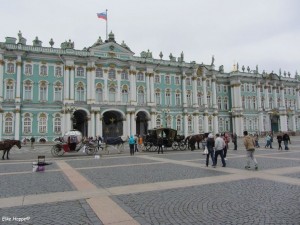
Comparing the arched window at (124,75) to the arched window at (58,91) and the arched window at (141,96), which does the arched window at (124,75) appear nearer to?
the arched window at (141,96)

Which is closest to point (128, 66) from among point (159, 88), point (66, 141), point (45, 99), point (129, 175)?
point (159, 88)

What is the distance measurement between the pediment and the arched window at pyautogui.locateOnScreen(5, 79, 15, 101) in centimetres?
1472

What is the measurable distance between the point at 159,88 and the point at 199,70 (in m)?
11.2

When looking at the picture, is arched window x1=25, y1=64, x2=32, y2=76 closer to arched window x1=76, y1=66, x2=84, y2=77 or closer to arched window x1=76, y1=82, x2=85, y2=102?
arched window x1=76, y1=66, x2=84, y2=77

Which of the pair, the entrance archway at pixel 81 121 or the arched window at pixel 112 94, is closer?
the entrance archway at pixel 81 121

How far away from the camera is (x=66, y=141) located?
23281 millimetres

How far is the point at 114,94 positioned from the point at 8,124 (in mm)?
18747

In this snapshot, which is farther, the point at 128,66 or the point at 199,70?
the point at 199,70

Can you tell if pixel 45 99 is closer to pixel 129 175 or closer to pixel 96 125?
pixel 96 125

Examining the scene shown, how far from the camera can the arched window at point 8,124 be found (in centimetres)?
4347

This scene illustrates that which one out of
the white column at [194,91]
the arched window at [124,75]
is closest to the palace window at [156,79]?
the arched window at [124,75]

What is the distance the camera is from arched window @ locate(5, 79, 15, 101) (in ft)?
145

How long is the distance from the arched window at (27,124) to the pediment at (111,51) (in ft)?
52.6

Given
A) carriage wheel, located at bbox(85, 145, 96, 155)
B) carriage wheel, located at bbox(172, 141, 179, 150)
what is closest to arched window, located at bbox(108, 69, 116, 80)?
carriage wheel, located at bbox(172, 141, 179, 150)
